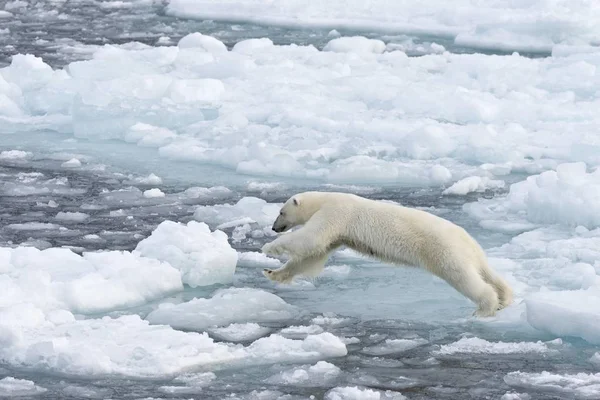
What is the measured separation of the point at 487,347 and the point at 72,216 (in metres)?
3.61

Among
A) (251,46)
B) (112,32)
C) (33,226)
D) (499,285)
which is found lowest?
(499,285)

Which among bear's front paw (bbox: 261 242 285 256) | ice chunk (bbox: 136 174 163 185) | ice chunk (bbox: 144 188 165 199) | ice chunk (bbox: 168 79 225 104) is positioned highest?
ice chunk (bbox: 168 79 225 104)

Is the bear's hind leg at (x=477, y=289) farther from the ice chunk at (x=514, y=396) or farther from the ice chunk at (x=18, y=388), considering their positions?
the ice chunk at (x=18, y=388)

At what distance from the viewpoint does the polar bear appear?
526 cm

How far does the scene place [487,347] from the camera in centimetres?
496

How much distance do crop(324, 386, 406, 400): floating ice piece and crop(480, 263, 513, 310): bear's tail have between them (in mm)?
1229

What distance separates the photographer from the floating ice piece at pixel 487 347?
4.92m

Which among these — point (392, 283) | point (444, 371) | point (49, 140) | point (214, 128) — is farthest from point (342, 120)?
point (444, 371)

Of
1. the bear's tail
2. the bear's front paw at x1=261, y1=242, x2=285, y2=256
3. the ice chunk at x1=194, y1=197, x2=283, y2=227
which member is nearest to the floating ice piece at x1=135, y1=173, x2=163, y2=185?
the ice chunk at x1=194, y1=197, x2=283, y2=227

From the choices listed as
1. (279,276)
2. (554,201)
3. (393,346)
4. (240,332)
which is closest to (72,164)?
(279,276)

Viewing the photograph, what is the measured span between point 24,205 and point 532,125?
470 centimetres

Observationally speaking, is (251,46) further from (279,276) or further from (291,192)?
(279,276)

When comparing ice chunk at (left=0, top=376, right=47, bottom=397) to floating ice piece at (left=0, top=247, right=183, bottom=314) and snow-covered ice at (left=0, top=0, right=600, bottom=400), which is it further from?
floating ice piece at (left=0, top=247, right=183, bottom=314)

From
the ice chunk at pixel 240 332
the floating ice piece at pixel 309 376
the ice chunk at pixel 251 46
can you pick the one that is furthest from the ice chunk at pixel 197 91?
the floating ice piece at pixel 309 376
